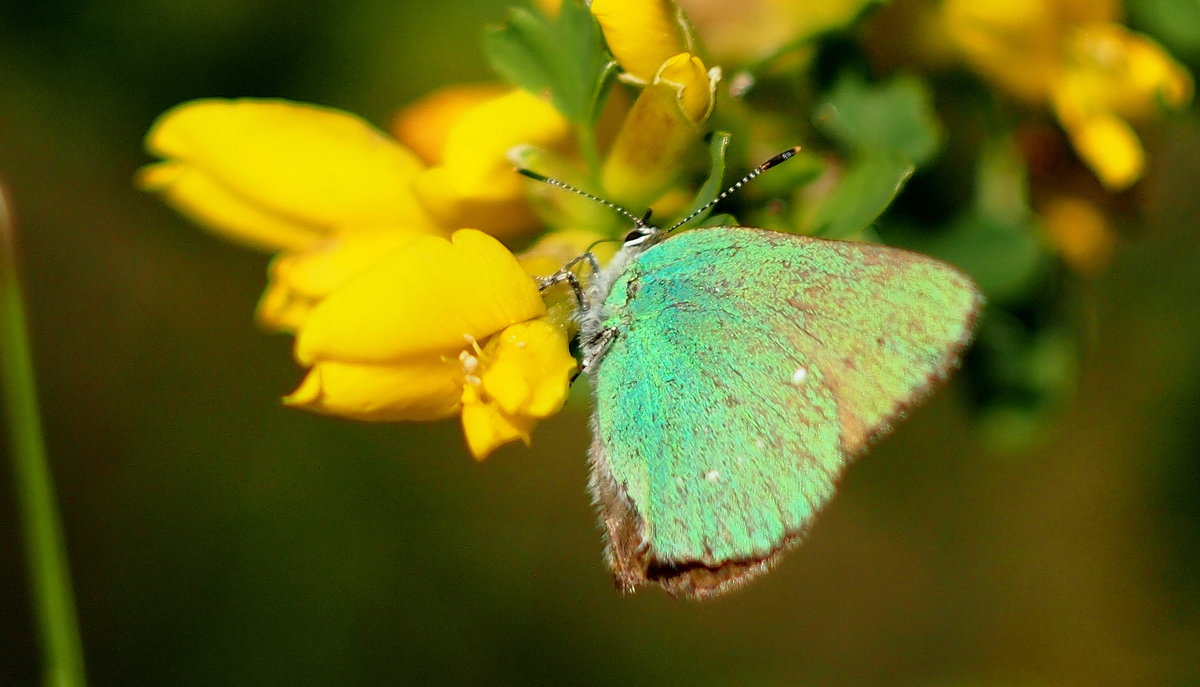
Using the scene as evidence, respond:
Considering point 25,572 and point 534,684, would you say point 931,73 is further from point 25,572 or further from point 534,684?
point 25,572

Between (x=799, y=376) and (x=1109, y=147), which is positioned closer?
(x=799, y=376)

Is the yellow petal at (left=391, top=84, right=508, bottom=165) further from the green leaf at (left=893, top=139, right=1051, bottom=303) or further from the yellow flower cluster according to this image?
the green leaf at (left=893, top=139, right=1051, bottom=303)

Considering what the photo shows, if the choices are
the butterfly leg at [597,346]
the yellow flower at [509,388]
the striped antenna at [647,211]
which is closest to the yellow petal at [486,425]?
the yellow flower at [509,388]

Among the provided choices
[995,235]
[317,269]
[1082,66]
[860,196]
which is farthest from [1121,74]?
[317,269]

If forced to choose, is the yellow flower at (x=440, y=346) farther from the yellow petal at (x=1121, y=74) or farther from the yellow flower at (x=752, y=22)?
the yellow petal at (x=1121, y=74)

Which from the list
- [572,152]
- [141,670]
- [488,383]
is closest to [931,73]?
[572,152]

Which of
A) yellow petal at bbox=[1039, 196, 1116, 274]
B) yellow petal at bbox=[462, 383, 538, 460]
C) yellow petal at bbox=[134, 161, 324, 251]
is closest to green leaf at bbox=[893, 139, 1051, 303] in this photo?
yellow petal at bbox=[1039, 196, 1116, 274]

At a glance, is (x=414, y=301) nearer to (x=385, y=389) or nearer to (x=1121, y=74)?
(x=385, y=389)

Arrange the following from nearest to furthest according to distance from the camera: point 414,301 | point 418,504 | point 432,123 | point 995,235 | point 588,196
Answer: point 414,301 < point 588,196 < point 432,123 < point 995,235 < point 418,504
